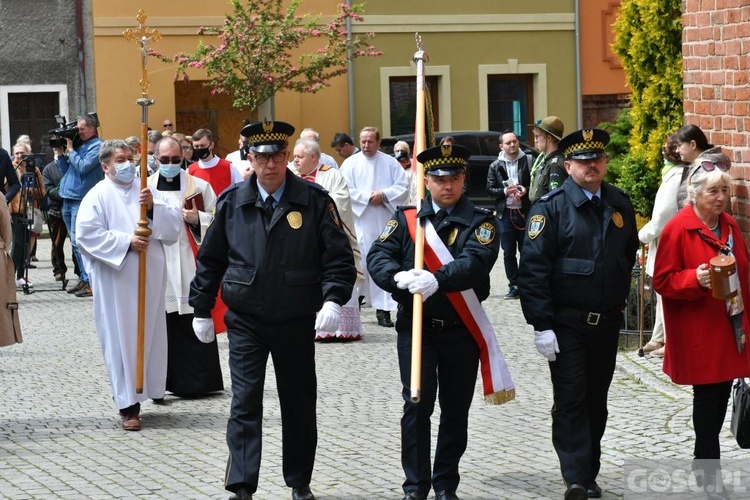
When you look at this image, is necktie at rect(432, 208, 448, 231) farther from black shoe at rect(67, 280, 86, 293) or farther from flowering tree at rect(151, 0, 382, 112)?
flowering tree at rect(151, 0, 382, 112)

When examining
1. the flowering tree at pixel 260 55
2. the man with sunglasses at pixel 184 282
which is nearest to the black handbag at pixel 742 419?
the man with sunglasses at pixel 184 282

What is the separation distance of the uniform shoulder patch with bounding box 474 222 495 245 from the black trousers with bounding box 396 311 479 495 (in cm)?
45

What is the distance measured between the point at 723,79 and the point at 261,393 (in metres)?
3.69

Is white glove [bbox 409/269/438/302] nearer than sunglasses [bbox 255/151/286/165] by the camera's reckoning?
Yes

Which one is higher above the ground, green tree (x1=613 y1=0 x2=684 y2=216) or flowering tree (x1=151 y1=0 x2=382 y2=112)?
flowering tree (x1=151 y1=0 x2=382 y2=112)

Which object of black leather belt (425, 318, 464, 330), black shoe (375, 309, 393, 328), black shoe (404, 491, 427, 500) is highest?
black leather belt (425, 318, 464, 330)

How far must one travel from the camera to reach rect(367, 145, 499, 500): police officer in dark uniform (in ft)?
22.6

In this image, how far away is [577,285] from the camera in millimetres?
6898

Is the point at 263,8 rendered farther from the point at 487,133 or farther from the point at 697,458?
the point at 697,458

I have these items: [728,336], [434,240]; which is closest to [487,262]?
[434,240]

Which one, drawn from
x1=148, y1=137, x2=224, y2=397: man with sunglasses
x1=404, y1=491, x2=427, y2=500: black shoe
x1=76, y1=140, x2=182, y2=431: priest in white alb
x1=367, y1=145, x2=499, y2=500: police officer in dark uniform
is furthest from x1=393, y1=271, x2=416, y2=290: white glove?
x1=148, y1=137, x2=224, y2=397: man with sunglasses

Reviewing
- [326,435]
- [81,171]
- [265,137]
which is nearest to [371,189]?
[81,171]

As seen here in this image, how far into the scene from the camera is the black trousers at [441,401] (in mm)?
6887

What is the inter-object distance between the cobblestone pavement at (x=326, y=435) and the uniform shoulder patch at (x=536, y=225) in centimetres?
132
